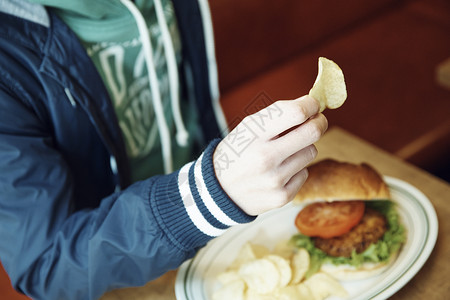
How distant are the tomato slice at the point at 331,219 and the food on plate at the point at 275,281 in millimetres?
50

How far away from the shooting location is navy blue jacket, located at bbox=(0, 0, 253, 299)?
2.60ft

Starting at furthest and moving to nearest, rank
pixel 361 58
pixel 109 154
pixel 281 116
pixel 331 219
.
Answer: pixel 361 58 < pixel 109 154 < pixel 331 219 < pixel 281 116

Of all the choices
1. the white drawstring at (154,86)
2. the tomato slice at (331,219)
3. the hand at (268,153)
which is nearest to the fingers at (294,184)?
the hand at (268,153)

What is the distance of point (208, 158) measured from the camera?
743 mm

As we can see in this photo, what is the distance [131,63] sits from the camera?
113 centimetres

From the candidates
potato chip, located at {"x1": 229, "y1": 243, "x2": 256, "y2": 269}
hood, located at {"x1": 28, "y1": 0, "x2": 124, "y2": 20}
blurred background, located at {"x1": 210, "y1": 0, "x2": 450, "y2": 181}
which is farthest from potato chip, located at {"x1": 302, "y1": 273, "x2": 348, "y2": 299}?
blurred background, located at {"x1": 210, "y1": 0, "x2": 450, "y2": 181}

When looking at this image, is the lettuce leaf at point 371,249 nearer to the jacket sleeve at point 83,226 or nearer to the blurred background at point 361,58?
the jacket sleeve at point 83,226

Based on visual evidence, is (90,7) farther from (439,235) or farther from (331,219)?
(439,235)

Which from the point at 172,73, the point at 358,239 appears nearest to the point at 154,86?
the point at 172,73

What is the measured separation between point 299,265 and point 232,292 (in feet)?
0.43

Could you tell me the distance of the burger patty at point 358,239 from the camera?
921 millimetres

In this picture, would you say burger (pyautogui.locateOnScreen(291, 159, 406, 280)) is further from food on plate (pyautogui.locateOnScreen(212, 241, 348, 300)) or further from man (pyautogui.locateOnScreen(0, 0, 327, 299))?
man (pyautogui.locateOnScreen(0, 0, 327, 299))

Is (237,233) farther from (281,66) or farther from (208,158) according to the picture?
(281,66)

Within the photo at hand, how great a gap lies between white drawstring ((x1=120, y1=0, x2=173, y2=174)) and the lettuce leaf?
1.29 ft
